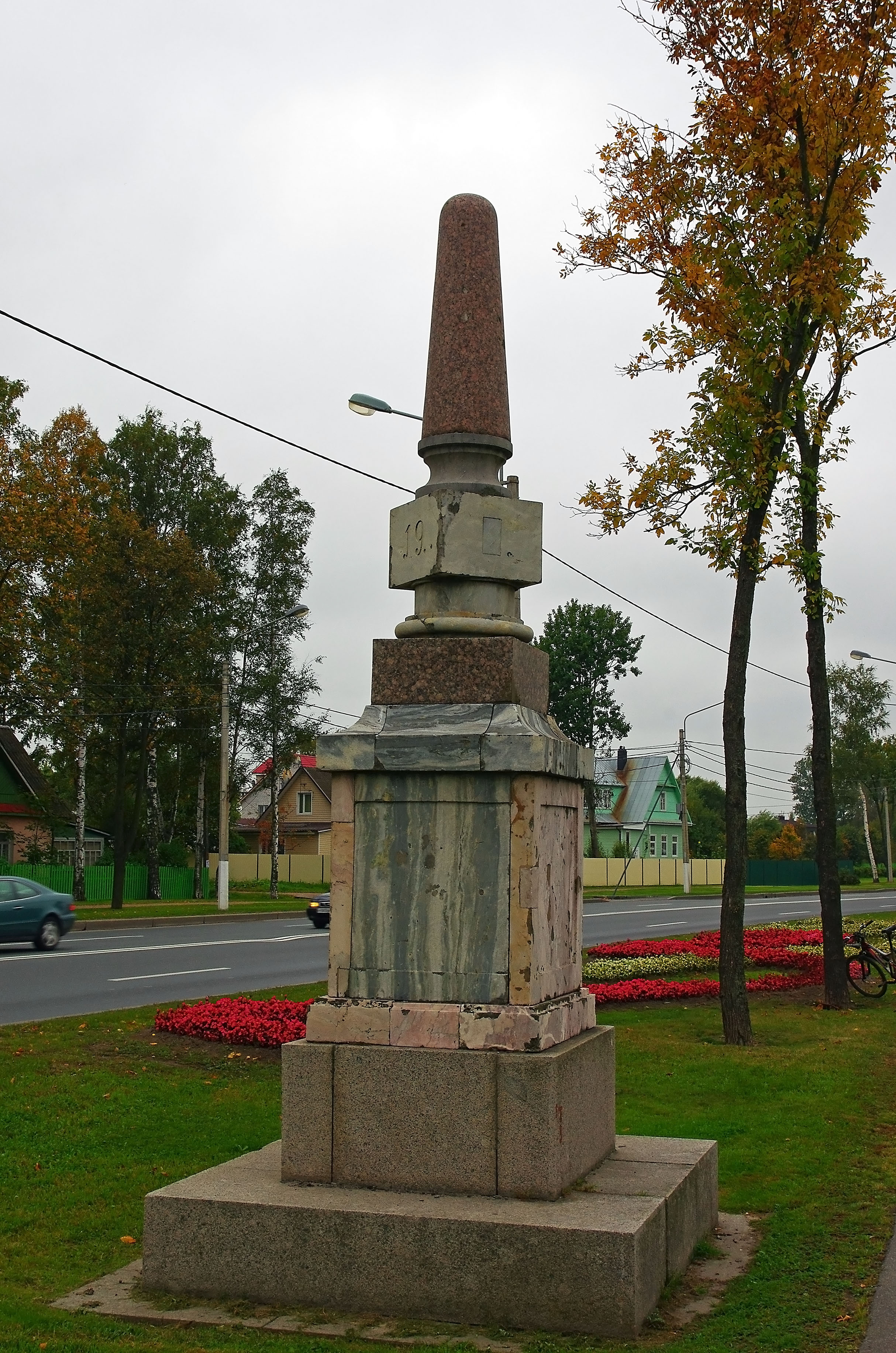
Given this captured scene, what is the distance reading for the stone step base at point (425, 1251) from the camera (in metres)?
4.53

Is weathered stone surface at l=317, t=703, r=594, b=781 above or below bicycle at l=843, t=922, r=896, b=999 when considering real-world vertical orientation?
above

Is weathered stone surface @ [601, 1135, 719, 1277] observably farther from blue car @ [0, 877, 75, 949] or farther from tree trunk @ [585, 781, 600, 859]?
tree trunk @ [585, 781, 600, 859]

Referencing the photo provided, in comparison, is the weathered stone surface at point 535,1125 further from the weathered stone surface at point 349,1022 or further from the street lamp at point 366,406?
the street lamp at point 366,406

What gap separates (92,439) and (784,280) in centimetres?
2822

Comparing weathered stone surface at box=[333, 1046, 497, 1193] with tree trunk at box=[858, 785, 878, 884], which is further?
tree trunk at box=[858, 785, 878, 884]

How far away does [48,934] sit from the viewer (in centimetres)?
2192

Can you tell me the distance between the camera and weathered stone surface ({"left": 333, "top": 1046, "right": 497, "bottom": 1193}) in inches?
199

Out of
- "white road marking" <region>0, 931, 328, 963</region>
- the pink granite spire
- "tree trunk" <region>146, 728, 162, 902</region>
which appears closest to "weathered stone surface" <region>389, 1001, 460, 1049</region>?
the pink granite spire

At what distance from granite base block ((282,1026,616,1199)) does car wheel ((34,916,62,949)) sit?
57.9ft

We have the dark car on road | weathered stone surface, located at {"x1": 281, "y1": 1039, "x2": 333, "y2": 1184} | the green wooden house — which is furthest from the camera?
the green wooden house

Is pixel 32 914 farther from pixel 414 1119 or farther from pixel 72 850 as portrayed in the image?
pixel 72 850

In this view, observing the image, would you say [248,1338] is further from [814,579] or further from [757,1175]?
[814,579]

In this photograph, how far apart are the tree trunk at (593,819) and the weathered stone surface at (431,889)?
6219 cm

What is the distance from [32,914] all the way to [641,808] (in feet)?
213
